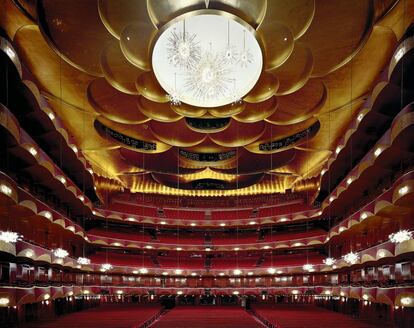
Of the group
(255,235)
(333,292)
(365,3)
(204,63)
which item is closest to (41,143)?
(204,63)

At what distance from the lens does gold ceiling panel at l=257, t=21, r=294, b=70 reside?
1114cm

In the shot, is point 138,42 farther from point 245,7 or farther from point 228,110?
point 228,110

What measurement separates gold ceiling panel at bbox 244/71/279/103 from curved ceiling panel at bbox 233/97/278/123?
1176 millimetres

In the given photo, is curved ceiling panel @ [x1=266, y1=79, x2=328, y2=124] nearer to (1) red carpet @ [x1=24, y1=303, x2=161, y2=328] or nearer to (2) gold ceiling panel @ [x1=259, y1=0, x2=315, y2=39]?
(2) gold ceiling panel @ [x1=259, y1=0, x2=315, y2=39]

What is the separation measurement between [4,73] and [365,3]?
33.0ft

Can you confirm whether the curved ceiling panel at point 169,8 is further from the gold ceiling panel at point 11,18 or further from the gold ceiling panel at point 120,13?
the gold ceiling panel at point 11,18

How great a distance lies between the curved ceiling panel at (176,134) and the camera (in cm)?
1869

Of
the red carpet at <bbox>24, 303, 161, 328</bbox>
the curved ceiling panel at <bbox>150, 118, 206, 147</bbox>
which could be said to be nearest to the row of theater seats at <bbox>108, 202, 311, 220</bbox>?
the curved ceiling panel at <bbox>150, 118, 206, 147</bbox>

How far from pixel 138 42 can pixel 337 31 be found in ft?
19.2

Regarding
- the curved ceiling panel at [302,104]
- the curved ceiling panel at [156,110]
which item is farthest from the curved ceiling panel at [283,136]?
the curved ceiling panel at [156,110]

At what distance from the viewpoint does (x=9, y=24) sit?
424 inches

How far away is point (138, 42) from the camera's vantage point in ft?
38.3

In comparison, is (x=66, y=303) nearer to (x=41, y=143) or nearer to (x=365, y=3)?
(x=41, y=143)

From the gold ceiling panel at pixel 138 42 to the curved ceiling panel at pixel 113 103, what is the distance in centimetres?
241
